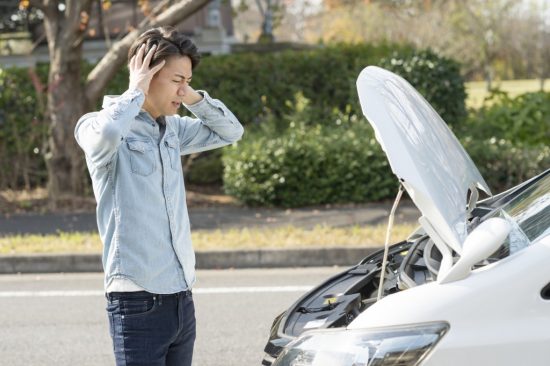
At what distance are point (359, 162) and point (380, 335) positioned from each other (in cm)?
874

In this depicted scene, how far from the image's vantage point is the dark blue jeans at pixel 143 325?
3.06 metres

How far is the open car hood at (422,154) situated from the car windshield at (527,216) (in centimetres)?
15

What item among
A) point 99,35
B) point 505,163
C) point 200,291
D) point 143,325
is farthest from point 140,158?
point 99,35

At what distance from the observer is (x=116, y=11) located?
1781 cm

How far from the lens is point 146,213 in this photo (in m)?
3.09

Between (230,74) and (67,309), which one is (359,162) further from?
(67,309)

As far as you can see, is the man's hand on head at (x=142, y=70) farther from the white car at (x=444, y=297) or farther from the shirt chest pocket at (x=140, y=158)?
the white car at (x=444, y=297)

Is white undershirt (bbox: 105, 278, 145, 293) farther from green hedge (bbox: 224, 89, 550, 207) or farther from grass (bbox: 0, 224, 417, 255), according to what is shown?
green hedge (bbox: 224, 89, 550, 207)

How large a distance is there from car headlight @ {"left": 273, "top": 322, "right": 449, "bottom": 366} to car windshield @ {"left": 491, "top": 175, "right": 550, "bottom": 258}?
50cm

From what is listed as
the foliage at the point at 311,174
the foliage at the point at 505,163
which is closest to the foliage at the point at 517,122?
the foliage at the point at 505,163

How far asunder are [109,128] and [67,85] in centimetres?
909

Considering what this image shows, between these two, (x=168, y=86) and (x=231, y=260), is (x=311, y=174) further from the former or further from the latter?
(x=168, y=86)

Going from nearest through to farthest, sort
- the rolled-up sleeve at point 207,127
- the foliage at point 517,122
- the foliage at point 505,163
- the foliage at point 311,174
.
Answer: the rolled-up sleeve at point 207,127, the foliage at point 311,174, the foliage at point 505,163, the foliage at point 517,122

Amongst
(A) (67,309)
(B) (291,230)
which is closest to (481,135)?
(B) (291,230)
